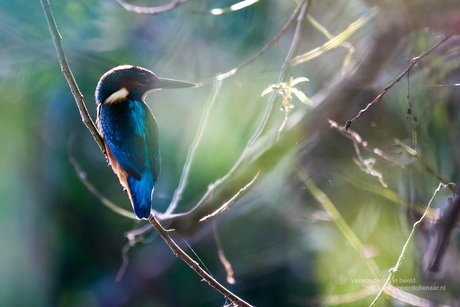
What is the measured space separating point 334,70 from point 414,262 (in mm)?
729

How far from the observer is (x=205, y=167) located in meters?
1.33

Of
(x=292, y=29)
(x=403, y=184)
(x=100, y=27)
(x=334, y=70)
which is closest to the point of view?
(x=403, y=184)

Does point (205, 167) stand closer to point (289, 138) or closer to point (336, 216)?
point (289, 138)

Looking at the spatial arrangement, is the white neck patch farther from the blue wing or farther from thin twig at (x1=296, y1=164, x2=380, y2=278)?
thin twig at (x1=296, y1=164, x2=380, y2=278)

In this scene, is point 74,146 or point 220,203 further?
point 74,146

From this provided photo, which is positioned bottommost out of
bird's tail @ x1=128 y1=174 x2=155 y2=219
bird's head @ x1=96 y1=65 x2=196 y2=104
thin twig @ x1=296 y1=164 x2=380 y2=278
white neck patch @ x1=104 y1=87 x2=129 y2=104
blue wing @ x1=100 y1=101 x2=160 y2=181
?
thin twig @ x1=296 y1=164 x2=380 y2=278

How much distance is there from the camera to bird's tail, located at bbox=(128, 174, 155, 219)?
0.54 meters

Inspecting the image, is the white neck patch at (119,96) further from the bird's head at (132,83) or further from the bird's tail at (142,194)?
the bird's tail at (142,194)

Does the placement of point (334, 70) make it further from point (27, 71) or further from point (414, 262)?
point (27, 71)

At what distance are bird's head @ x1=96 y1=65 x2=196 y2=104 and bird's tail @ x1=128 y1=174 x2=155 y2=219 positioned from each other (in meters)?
0.16

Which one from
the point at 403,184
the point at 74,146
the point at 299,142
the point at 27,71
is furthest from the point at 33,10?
the point at 403,184

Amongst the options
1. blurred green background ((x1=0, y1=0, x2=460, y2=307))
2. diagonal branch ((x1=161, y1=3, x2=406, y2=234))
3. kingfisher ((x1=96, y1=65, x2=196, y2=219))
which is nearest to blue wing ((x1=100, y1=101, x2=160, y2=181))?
kingfisher ((x1=96, y1=65, x2=196, y2=219))

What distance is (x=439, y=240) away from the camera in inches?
41.2

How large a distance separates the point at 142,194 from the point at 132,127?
0.43ft
